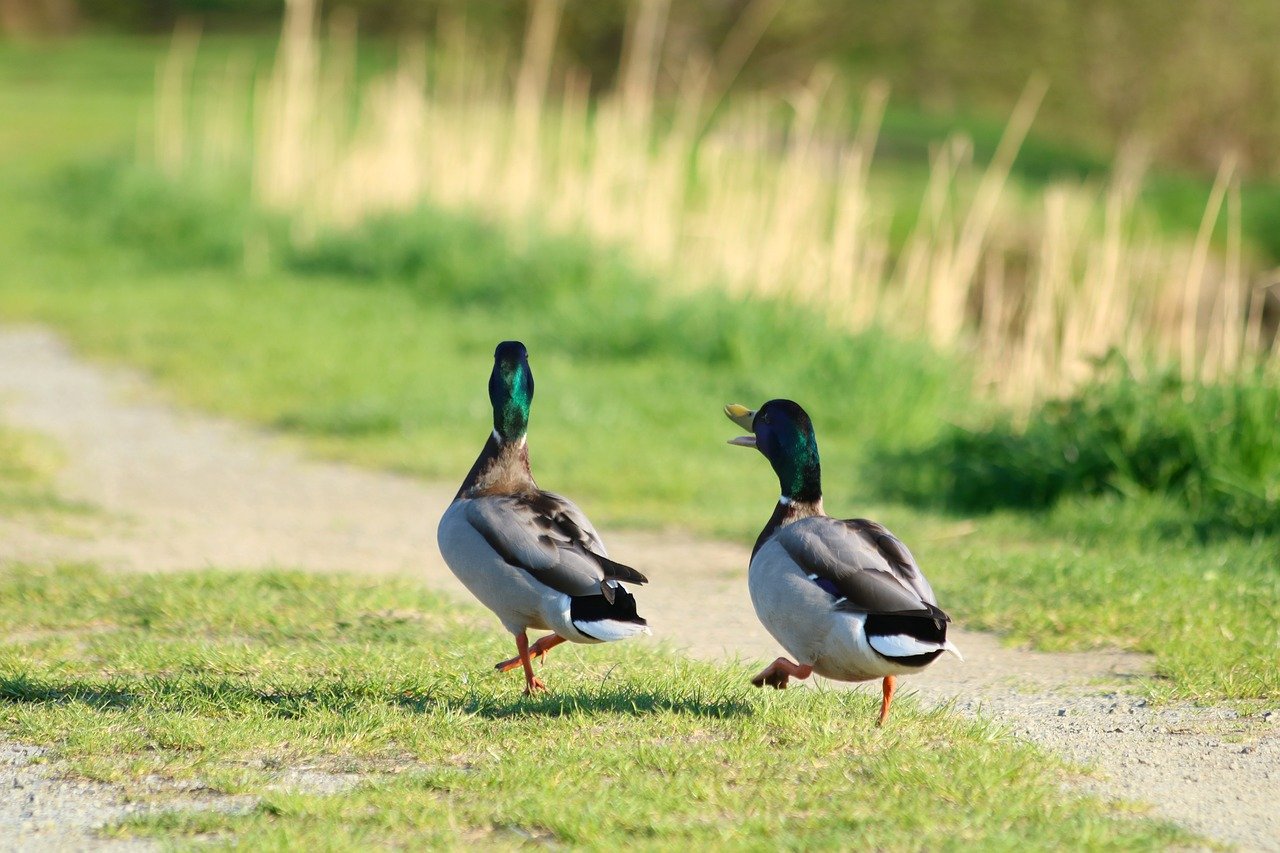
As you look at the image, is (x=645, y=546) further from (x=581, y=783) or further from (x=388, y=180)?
(x=388, y=180)

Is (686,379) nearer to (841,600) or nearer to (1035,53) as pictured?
(841,600)

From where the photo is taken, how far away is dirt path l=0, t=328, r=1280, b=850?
4.21 meters

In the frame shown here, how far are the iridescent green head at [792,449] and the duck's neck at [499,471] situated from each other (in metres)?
0.65

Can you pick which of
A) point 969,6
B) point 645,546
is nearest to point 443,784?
point 645,546

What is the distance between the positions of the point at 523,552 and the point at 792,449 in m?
0.84

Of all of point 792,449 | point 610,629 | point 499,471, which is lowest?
point 610,629

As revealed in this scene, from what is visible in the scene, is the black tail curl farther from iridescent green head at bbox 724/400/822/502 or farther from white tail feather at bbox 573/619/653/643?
iridescent green head at bbox 724/400/822/502

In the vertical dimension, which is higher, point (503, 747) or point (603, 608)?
point (603, 608)

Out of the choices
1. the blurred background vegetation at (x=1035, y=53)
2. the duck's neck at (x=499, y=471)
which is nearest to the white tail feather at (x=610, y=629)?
the duck's neck at (x=499, y=471)

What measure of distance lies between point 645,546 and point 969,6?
29129 millimetres

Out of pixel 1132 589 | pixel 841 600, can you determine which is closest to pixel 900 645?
pixel 841 600

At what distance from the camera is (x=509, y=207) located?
44.2 feet

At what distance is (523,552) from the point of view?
4156 millimetres

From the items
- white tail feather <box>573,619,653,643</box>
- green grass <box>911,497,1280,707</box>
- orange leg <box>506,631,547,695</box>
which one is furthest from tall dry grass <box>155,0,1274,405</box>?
white tail feather <box>573,619,653,643</box>
